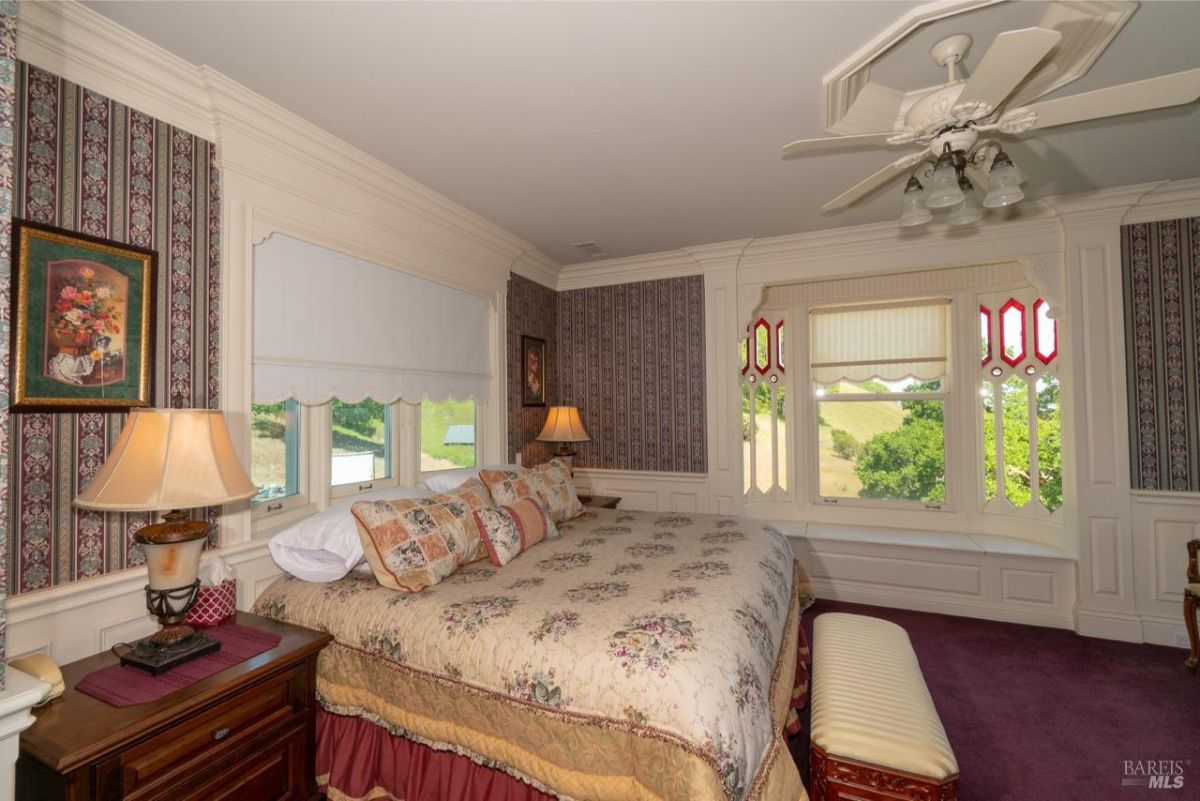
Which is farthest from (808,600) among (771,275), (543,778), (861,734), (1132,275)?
(1132,275)

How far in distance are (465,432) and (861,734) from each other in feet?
9.13

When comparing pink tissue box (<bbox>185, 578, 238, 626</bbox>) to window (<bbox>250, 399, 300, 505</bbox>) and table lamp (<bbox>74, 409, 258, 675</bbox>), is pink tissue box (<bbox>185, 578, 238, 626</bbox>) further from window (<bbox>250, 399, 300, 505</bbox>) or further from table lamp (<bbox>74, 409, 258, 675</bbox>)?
window (<bbox>250, 399, 300, 505</bbox>)

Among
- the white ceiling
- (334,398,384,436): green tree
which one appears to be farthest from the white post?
the white ceiling

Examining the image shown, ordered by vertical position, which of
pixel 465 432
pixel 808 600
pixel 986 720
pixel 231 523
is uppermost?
pixel 465 432

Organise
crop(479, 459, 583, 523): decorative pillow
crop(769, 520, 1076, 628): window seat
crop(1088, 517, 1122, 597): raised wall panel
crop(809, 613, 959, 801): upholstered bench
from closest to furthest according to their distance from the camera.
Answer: crop(809, 613, 959, 801): upholstered bench < crop(479, 459, 583, 523): decorative pillow < crop(1088, 517, 1122, 597): raised wall panel < crop(769, 520, 1076, 628): window seat

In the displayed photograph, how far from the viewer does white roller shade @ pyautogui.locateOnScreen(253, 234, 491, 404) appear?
235 cm

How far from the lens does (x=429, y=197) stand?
305 cm

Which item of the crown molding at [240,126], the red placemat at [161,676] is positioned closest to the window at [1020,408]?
the crown molding at [240,126]

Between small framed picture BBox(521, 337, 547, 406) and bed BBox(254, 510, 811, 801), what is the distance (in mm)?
2046

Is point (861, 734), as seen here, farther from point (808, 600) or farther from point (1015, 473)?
point (1015, 473)

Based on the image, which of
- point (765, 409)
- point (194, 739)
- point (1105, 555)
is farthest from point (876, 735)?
point (765, 409)

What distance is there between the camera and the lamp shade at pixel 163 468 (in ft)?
4.72

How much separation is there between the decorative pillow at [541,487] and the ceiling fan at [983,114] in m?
1.95

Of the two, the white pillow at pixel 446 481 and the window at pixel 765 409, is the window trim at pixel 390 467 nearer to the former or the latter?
the white pillow at pixel 446 481
